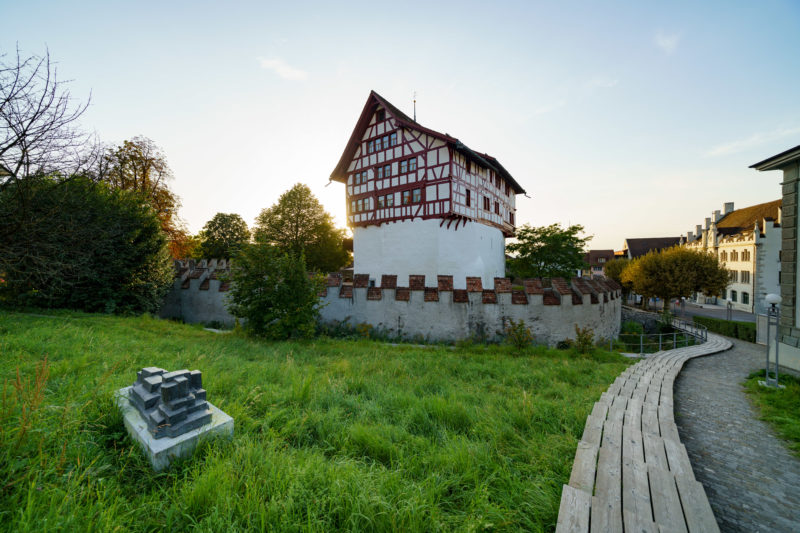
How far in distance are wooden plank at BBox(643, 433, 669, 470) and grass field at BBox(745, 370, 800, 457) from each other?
1.86 meters

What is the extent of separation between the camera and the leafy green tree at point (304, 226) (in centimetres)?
3027

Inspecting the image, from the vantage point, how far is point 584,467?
2559 millimetres

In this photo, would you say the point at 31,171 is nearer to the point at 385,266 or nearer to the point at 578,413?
the point at 578,413

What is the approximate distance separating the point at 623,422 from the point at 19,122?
1086cm

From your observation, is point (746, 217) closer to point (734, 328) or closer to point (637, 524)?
point (734, 328)

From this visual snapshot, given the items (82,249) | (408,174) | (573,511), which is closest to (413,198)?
(408,174)

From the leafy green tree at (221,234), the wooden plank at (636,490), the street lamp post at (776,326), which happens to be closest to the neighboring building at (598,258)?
the street lamp post at (776,326)

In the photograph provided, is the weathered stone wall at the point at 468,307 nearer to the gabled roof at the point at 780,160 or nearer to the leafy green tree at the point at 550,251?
the gabled roof at the point at 780,160

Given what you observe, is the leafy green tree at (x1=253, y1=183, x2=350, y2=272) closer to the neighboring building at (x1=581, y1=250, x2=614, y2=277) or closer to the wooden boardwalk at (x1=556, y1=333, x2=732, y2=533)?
the wooden boardwalk at (x1=556, y1=333, x2=732, y2=533)

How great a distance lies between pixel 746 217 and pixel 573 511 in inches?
2058

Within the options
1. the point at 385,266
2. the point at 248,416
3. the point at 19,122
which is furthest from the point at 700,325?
the point at 19,122

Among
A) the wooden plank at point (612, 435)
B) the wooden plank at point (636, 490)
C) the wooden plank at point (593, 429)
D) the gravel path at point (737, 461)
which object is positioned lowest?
the gravel path at point (737, 461)

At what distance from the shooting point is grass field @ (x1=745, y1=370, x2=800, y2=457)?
387cm

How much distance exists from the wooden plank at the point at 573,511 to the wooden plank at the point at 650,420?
2.04 m
